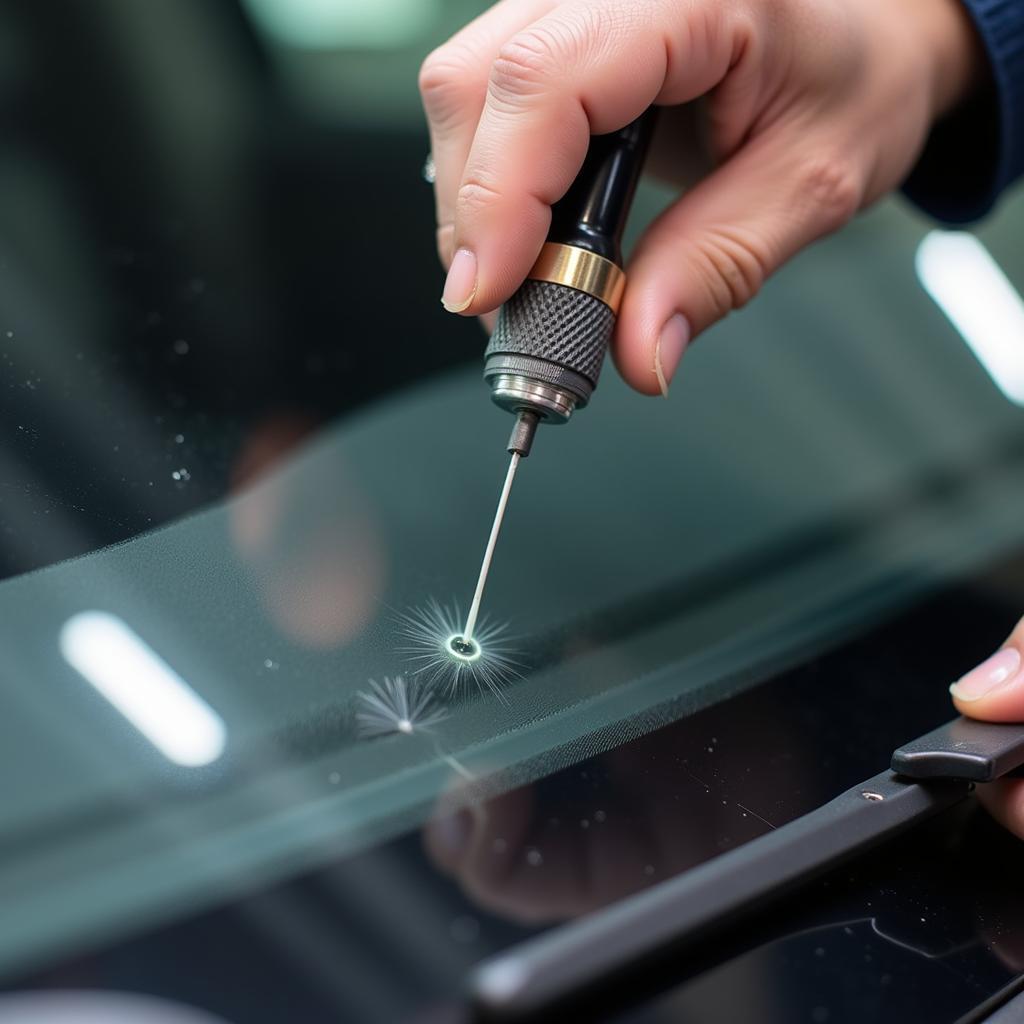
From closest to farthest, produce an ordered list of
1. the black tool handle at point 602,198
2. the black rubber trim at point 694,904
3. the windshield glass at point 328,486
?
the black rubber trim at point 694,904, the windshield glass at point 328,486, the black tool handle at point 602,198

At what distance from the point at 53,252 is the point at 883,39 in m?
0.74

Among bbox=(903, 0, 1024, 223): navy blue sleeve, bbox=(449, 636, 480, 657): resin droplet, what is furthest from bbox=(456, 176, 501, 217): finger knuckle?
bbox=(903, 0, 1024, 223): navy blue sleeve

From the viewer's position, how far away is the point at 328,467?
0.84 m

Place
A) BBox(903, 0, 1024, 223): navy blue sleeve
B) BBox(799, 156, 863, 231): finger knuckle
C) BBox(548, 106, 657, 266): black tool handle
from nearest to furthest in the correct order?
BBox(548, 106, 657, 266): black tool handle < BBox(799, 156, 863, 231): finger knuckle < BBox(903, 0, 1024, 223): navy blue sleeve

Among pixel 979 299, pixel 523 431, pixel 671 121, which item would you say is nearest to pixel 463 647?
pixel 523 431

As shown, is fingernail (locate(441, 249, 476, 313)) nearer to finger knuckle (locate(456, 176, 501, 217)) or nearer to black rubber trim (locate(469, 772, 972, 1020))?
finger knuckle (locate(456, 176, 501, 217))

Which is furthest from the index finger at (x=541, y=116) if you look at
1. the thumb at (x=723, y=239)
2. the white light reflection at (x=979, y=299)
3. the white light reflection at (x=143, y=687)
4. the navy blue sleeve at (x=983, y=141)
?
the white light reflection at (x=979, y=299)

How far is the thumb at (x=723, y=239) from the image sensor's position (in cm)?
83

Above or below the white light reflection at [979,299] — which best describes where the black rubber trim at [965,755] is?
below

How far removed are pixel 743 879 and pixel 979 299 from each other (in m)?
0.93

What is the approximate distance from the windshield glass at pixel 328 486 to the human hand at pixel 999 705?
0.13 m

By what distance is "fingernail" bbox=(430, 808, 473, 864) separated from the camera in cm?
54

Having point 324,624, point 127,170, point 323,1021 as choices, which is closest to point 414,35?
point 127,170

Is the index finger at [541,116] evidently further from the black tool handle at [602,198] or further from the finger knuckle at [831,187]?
the finger knuckle at [831,187]
